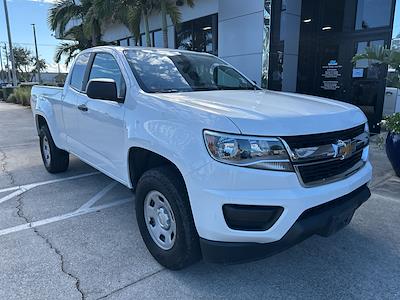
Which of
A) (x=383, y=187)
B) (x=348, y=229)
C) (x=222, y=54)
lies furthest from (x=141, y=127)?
(x=222, y=54)

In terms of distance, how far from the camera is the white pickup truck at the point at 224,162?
88.5 inches

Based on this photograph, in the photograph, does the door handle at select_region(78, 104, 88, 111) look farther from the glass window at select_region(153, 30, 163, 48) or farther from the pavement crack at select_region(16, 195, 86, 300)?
the glass window at select_region(153, 30, 163, 48)

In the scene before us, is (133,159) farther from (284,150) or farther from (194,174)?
(284,150)

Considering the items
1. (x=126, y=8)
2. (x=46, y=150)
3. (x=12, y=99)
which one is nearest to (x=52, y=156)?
(x=46, y=150)

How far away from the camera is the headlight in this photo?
7.36ft

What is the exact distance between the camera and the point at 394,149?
5.23m

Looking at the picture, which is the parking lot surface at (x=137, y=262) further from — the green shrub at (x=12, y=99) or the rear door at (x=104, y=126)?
the green shrub at (x=12, y=99)

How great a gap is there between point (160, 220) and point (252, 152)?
1.10 m

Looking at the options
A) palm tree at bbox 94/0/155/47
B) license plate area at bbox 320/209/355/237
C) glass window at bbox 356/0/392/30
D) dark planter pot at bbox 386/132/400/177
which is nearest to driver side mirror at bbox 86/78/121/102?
license plate area at bbox 320/209/355/237

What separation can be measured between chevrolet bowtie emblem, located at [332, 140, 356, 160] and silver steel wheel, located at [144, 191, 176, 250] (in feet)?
4.28

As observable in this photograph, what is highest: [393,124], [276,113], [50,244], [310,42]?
[310,42]

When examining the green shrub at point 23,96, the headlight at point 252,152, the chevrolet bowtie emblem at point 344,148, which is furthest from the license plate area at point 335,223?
the green shrub at point 23,96

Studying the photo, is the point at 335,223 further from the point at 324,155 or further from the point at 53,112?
the point at 53,112

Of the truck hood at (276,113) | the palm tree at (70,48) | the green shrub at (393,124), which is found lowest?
the green shrub at (393,124)
